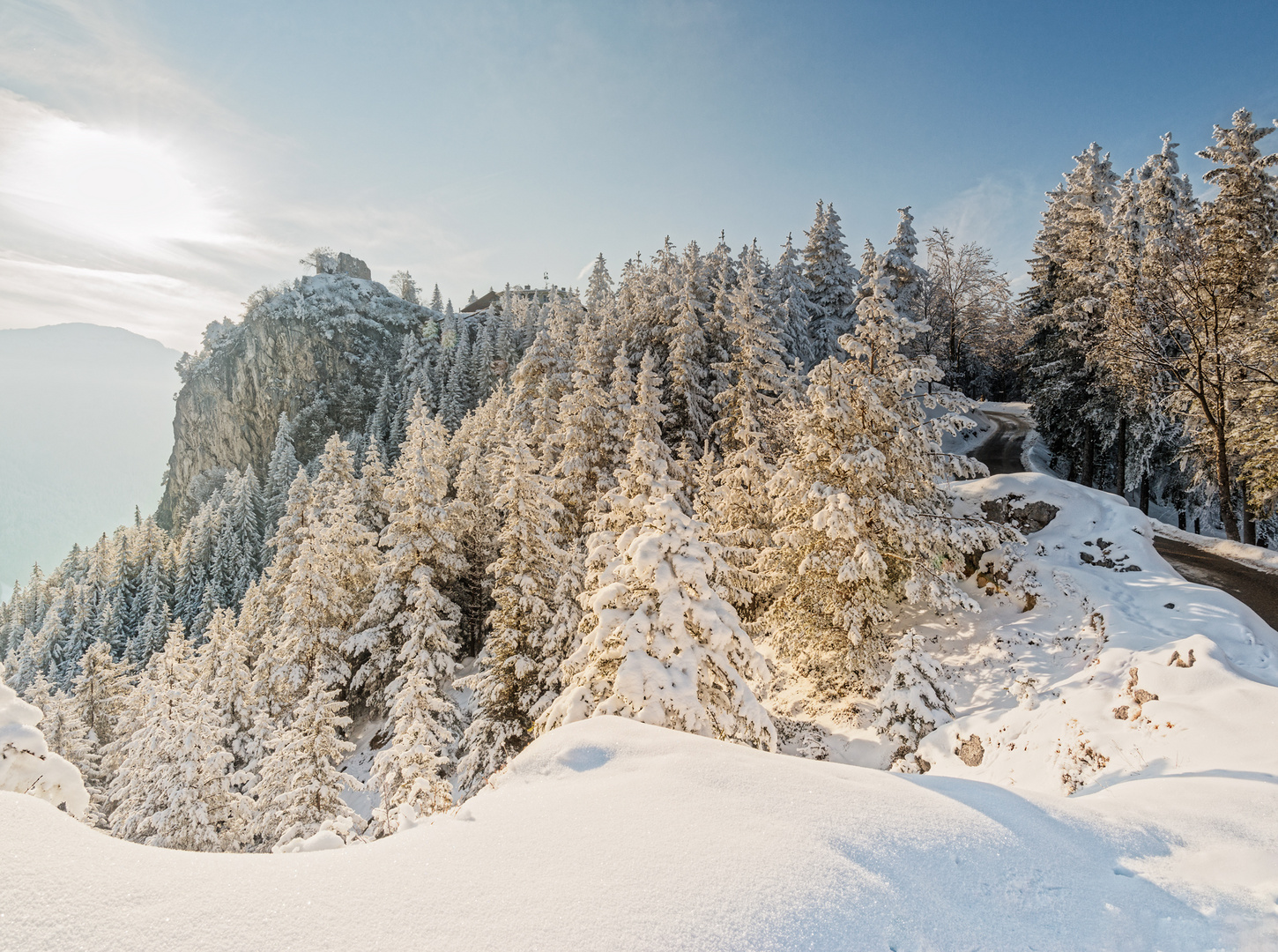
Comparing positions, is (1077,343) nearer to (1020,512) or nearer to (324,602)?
(1020,512)

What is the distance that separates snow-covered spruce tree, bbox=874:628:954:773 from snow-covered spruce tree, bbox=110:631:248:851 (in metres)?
18.9

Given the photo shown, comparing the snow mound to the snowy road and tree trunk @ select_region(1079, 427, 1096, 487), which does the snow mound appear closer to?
the snowy road

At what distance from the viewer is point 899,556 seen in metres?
13.3

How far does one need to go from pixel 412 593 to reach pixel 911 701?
54.7 ft

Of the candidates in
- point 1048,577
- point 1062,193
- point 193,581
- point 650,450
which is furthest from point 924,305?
point 193,581

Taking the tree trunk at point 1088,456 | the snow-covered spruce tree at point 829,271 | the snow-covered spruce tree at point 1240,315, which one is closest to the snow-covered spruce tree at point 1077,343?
the tree trunk at point 1088,456

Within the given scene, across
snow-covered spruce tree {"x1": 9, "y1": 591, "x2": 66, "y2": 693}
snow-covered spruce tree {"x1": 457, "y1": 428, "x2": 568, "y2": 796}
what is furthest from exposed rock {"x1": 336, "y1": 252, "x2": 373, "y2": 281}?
snow-covered spruce tree {"x1": 457, "y1": 428, "x2": 568, "y2": 796}

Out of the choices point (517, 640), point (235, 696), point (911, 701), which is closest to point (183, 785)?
point (235, 696)

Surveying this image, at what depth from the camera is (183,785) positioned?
16.6 meters

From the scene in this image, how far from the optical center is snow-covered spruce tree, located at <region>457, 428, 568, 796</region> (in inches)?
670

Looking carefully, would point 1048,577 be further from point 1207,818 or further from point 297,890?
point 297,890

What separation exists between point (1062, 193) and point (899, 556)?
4360 cm

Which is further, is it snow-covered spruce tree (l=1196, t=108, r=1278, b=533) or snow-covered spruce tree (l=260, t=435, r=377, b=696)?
snow-covered spruce tree (l=260, t=435, r=377, b=696)

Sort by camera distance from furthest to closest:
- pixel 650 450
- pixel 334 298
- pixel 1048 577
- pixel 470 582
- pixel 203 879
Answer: pixel 334 298, pixel 470 582, pixel 650 450, pixel 1048 577, pixel 203 879
